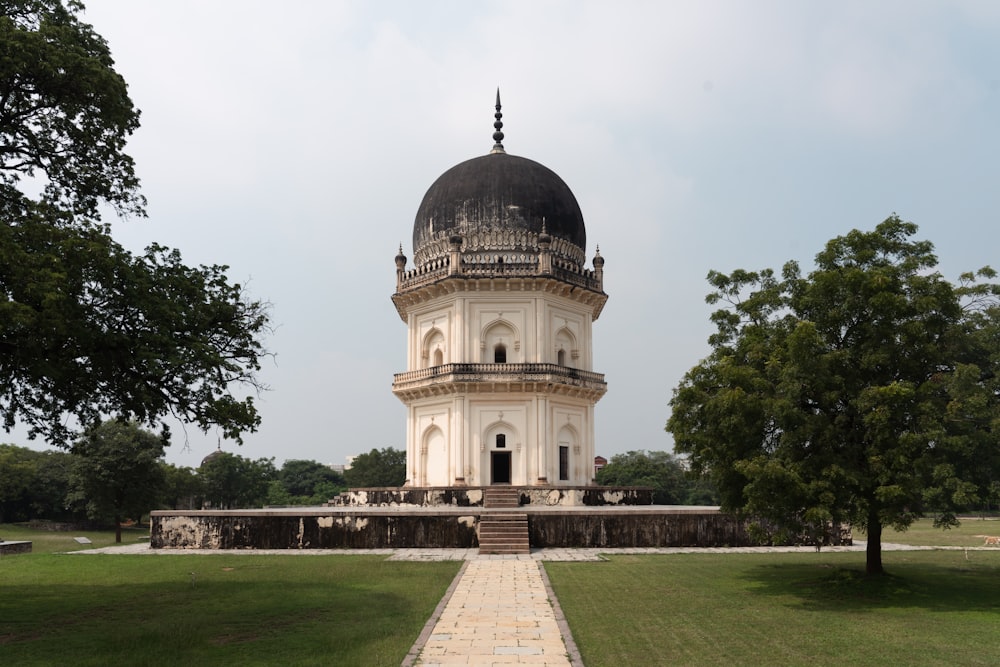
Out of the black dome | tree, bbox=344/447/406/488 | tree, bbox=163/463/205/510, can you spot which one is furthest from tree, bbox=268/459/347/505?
the black dome

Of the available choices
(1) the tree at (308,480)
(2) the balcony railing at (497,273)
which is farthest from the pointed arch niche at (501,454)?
(1) the tree at (308,480)

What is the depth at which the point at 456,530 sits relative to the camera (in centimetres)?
2384

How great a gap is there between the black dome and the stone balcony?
6139mm

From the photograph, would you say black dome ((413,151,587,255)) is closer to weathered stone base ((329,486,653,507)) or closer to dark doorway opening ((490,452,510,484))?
dark doorway opening ((490,452,510,484))

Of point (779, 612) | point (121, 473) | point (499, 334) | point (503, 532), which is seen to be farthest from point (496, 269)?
point (779, 612)

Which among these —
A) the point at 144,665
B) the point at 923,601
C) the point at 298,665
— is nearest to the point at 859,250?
the point at 923,601

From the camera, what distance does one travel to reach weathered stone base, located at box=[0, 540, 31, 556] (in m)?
25.3

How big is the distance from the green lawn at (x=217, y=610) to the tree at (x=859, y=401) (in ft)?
19.9

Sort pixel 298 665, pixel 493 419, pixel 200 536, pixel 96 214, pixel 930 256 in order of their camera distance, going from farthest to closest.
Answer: pixel 493 419 < pixel 200 536 < pixel 930 256 < pixel 96 214 < pixel 298 665

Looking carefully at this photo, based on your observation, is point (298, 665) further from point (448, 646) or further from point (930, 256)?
point (930, 256)

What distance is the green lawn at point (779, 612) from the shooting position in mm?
9875

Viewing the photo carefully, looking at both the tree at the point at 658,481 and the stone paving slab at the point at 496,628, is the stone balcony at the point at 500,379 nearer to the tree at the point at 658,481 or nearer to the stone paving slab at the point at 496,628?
the stone paving slab at the point at 496,628

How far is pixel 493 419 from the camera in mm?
33812

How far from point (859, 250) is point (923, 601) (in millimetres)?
6414
